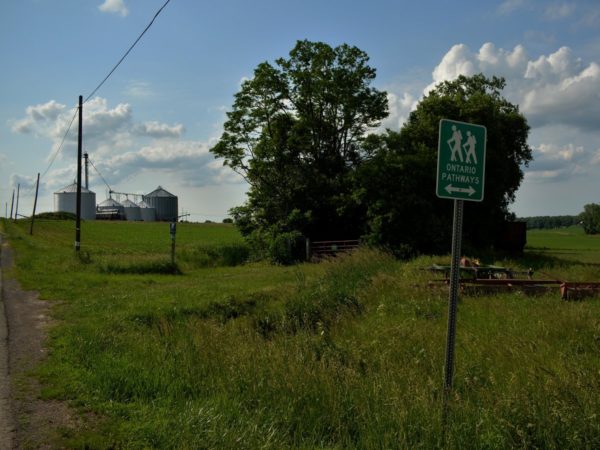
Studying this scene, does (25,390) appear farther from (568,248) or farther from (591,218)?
(591,218)

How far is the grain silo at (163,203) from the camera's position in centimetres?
12519

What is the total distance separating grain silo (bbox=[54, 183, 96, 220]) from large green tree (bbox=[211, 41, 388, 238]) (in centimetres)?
8517

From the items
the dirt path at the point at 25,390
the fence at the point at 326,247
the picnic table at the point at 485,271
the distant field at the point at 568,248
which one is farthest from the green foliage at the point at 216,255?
the distant field at the point at 568,248

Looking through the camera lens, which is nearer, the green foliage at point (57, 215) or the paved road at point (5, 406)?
the paved road at point (5, 406)

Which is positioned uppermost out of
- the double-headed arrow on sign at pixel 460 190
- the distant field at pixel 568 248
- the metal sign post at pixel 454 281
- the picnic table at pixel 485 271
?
the double-headed arrow on sign at pixel 460 190

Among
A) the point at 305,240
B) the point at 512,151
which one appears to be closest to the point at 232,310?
the point at 305,240

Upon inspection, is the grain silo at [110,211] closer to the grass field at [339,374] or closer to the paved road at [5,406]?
the grass field at [339,374]

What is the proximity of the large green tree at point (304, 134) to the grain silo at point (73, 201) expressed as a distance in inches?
3353

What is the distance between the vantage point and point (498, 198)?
1148 inches

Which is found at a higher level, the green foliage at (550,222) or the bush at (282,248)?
the green foliage at (550,222)

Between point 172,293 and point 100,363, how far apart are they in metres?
9.03

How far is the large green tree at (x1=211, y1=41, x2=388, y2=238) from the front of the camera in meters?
33.1

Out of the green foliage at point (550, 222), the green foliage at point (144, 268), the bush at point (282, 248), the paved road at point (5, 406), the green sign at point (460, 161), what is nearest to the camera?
the green sign at point (460, 161)

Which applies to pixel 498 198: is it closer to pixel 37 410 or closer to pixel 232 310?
pixel 232 310
